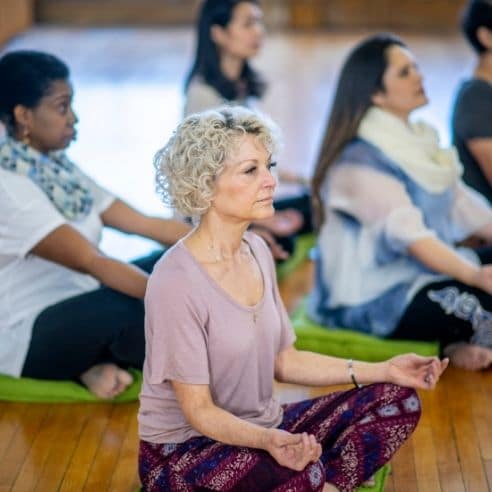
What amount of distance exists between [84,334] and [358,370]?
89 centimetres

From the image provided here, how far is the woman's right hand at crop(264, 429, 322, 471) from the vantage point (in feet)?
7.30

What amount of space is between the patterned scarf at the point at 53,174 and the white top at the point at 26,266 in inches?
0.9

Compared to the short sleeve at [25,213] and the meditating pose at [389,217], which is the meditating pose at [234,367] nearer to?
the short sleeve at [25,213]

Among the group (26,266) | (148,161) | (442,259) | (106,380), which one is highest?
(442,259)

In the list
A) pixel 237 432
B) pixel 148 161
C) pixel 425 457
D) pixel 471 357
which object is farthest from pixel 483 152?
pixel 148 161

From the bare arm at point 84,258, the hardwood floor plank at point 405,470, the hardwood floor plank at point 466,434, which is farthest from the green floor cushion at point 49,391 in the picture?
the hardwood floor plank at point 466,434

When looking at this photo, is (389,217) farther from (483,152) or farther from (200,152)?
(200,152)

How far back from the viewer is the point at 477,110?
374 centimetres

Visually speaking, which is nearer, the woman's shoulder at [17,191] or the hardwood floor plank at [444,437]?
the hardwood floor plank at [444,437]

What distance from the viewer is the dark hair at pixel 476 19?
379 cm

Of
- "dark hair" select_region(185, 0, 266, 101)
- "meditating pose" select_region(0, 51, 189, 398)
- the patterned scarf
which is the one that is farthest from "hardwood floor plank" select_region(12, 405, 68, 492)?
"dark hair" select_region(185, 0, 266, 101)

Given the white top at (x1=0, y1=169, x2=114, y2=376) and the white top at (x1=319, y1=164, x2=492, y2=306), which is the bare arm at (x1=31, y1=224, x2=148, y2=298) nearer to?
the white top at (x1=0, y1=169, x2=114, y2=376)

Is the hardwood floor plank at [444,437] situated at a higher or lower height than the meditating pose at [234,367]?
lower

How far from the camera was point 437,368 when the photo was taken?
2.45 m
